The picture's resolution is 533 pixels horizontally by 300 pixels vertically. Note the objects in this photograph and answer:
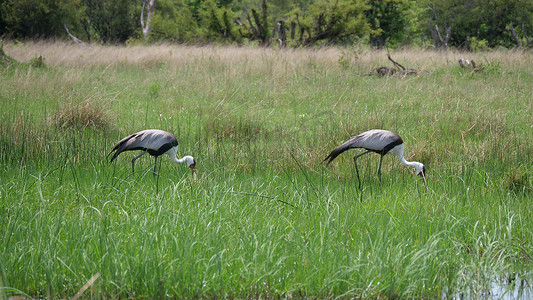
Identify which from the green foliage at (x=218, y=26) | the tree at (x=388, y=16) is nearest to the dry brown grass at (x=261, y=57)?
the green foliage at (x=218, y=26)

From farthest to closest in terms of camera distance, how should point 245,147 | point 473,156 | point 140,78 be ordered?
point 140,78 → point 245,147 → point 473,156

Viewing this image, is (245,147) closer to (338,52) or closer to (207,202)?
(207,202)

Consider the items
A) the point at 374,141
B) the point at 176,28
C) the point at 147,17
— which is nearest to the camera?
the point at 374,141

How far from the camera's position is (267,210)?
3873 mm

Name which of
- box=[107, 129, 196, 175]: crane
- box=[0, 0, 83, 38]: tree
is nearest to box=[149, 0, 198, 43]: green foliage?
box=[0, 0, 83, 38]: tree

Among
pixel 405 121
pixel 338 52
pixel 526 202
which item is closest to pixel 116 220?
pixel 526 202

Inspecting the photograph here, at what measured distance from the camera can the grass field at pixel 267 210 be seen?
2902 millimetres

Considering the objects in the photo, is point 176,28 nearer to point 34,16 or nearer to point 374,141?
point 34,16

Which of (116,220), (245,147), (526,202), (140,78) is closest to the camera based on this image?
(116,220)

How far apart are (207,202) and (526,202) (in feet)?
7.81

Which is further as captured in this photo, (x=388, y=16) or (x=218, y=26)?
(x=388, y=16)

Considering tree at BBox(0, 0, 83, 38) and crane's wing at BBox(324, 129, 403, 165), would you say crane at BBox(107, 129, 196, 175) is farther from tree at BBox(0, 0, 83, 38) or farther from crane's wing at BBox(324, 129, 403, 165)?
tree at BBox(0, 0, 83, 38)

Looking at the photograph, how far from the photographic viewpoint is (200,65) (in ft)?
38.9

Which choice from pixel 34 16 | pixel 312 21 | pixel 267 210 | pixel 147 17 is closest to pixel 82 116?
pixel 267 210
